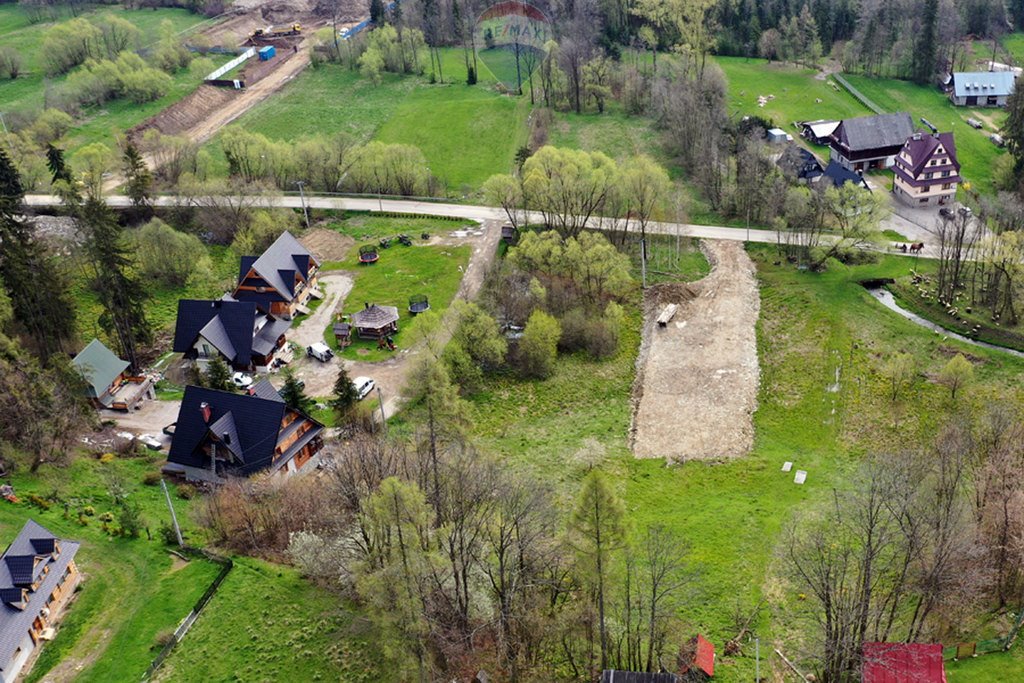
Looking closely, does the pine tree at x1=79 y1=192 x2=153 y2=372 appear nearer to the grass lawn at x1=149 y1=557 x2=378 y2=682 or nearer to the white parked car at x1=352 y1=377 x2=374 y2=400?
the white parked car at x1=352 y1=377 x2=374 y2=400

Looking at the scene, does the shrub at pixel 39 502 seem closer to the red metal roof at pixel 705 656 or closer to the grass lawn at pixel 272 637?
the grass lawn at pixel 272 637

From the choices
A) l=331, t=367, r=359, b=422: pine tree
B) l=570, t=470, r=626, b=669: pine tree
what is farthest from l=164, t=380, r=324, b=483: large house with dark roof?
l=570, t=470, r=626, b=669: pine tree

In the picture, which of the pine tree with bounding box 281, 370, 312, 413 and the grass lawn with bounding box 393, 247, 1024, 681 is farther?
the pine tree with bounding box 281, 370, 312, 413

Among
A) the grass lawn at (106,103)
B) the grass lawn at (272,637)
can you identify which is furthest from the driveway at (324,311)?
the grass lawn at (106,103)

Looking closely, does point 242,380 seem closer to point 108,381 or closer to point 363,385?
point 108,381

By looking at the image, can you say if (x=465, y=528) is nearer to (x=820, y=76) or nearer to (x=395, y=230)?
(x=395, y=230)
